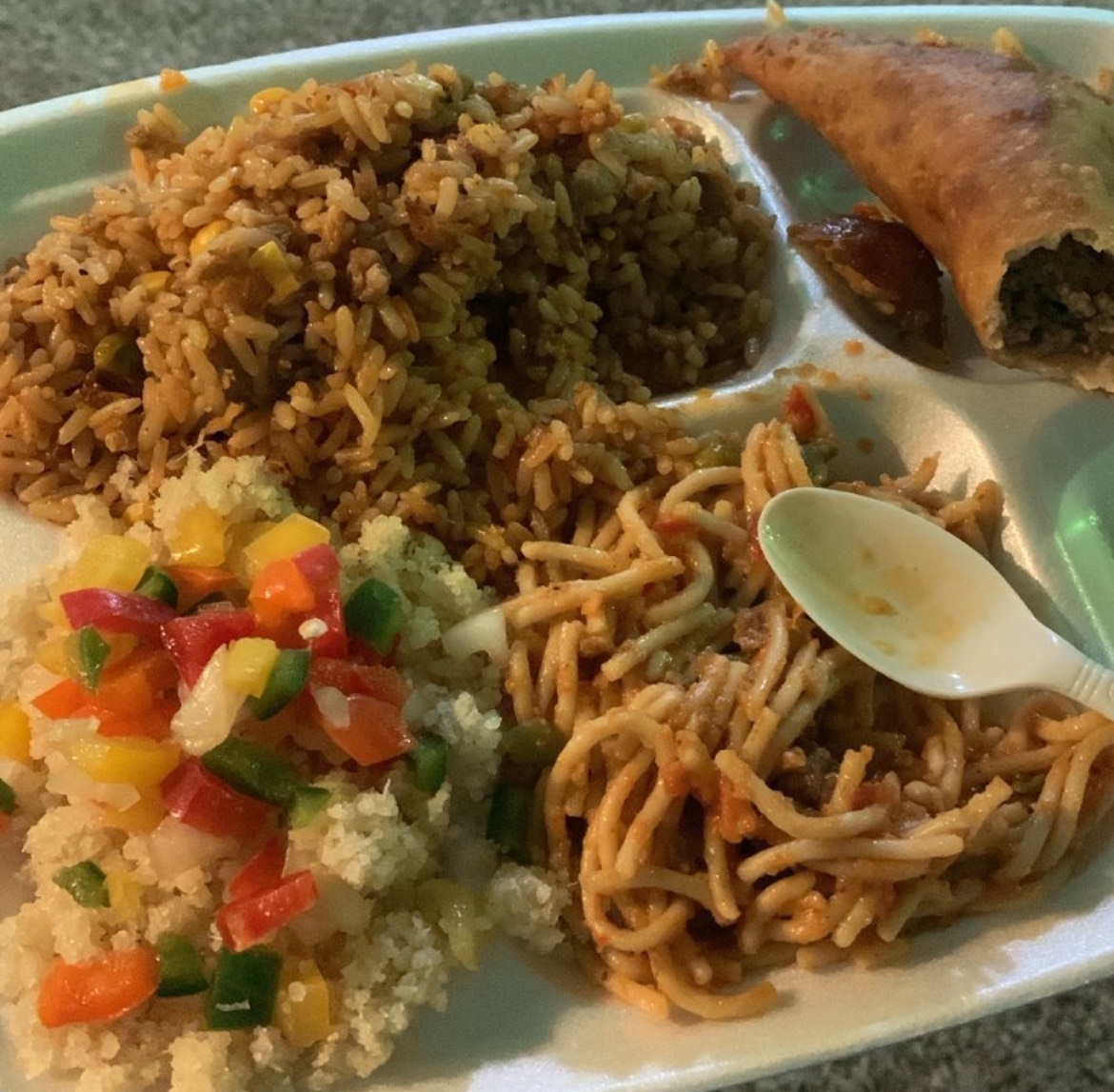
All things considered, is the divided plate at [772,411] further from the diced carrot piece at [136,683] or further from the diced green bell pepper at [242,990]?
the diced carrot piece at [136,683]

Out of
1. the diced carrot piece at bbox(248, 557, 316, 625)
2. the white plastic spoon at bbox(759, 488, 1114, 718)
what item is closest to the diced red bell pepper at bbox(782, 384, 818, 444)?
the white plastic spoon at bbox(759, 488, 1114, 718)

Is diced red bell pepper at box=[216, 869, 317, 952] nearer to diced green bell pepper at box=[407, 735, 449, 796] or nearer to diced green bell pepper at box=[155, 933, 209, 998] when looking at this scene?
diced green bell pepper at box=[155, 933, 209, 998]

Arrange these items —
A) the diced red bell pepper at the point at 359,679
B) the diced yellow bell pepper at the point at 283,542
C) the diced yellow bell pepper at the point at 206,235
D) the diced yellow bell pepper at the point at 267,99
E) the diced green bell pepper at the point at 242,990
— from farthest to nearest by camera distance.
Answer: the diced yellow bell pepper at the point at 267,99
the diced yellow bell pepper at the point at 206,235
the diced yellow bell pepper at the point at 283,542
the diced red bell pepper at the point at 359,679
the diced green bell pepper at the point at 242,990

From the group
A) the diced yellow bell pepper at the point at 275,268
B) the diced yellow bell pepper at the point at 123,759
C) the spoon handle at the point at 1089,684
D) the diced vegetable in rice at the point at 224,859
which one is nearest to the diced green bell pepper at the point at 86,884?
the diced vegetable in rice at the point at 224,859

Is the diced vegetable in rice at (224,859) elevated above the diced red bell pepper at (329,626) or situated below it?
below

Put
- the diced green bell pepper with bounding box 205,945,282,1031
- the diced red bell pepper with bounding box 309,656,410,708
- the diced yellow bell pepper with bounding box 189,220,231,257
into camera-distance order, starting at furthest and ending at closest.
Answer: the diced yellow bell pepper with bounding box 189,220,231,257, the diced red bell pepper with bounding box 309,656,410,708, the diced green bell pepper with bounding box 205,945,282,1031

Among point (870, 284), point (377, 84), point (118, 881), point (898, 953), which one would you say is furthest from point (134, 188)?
point (898, 953)

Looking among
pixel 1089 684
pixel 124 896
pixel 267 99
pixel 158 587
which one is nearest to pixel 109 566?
pixel 158 587
